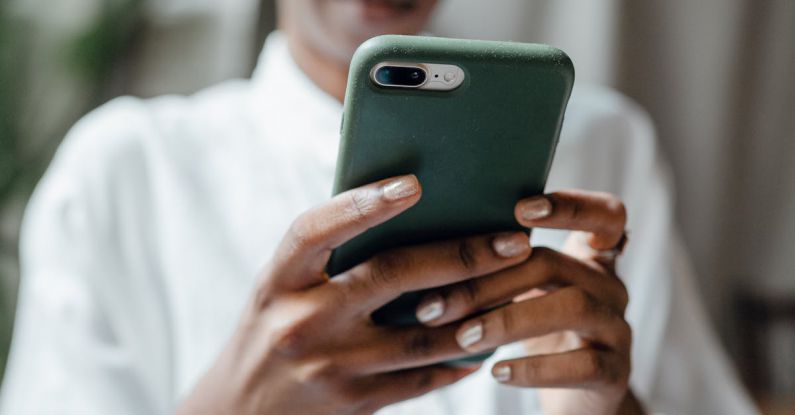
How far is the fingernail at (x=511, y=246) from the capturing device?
43 cm

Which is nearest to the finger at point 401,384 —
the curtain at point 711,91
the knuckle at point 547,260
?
the knuckle at point 547,260

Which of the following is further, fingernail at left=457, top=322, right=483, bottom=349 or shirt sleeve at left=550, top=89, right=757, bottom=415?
shirt sleeve at left=550, top=89, right=757, bottom=415

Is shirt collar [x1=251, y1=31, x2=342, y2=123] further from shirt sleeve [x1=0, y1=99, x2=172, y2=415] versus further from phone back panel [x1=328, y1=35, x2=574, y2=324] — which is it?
phone back panel [x1=328, y1=35, x2=574, y2=324]

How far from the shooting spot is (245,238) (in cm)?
68

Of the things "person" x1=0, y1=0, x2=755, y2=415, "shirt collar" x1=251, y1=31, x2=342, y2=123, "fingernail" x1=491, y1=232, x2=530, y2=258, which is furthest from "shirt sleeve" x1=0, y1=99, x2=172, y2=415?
"fingernail" x1=491, y1=232, x2=530, y2=258

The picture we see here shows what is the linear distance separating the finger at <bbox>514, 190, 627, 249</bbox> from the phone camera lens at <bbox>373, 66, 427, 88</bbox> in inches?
3.9

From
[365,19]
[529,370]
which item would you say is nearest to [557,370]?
[529,370]

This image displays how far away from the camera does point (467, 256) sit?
16.8 inches

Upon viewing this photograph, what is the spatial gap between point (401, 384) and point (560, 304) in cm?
11

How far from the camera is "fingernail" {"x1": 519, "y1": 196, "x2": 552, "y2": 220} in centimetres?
42

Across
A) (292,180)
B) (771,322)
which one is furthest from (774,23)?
(292,180)

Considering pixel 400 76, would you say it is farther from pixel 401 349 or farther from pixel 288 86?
pixel 288 86

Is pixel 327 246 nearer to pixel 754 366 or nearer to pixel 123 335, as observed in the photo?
pixel 123 335

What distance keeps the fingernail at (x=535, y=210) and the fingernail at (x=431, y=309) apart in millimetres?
69
